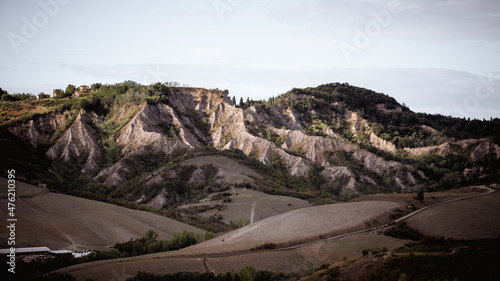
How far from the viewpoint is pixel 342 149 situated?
123m

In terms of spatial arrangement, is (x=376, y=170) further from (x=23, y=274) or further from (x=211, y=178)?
(x=23, y=274)

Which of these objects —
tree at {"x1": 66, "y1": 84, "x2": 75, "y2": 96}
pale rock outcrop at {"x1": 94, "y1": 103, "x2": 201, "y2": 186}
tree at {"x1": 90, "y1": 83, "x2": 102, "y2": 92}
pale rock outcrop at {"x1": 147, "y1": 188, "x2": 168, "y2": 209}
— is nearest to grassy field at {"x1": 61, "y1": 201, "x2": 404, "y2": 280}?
pale rock outcrop at {"x1": 147, "y1": 188, "x2": 168, "y2": 209}

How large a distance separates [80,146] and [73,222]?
56.6 meters

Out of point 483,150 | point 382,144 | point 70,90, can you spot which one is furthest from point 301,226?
point 70,90

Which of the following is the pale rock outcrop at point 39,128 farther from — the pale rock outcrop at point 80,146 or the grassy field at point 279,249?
the grassy field at point 279,249

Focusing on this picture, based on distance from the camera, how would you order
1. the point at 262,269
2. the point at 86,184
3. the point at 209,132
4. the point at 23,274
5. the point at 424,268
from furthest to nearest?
the point at 209,132 → the point at 86,184 → the point at 262,269 → the point at 23,274 → the point at 424,268

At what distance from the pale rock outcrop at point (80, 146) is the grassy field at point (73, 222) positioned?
38585 mm

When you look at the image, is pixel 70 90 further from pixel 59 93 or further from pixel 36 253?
pixel 36 253

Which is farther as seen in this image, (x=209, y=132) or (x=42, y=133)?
(x=209, y=132)

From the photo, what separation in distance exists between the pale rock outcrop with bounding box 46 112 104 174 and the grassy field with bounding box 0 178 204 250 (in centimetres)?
3859

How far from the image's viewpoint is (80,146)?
10950 centimetres

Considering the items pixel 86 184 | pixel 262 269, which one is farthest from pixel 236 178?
pixel 262 269

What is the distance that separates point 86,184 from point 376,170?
7169 cm

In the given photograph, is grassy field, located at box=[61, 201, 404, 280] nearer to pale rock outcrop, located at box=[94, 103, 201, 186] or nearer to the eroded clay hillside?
the eroded clay hillside
